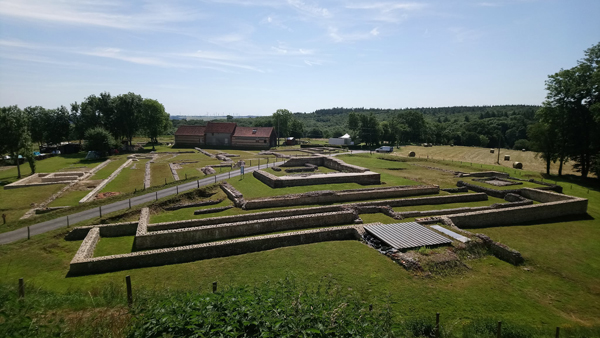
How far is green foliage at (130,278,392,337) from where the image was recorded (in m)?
6.54

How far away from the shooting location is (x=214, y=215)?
22047mm

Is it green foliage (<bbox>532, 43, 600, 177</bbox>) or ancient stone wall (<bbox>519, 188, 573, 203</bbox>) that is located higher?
green foliage (<bbox>532, 43, 600, 177</bbox>)

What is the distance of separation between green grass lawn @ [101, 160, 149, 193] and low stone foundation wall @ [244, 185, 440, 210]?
14170mm

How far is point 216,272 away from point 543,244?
65.3ft

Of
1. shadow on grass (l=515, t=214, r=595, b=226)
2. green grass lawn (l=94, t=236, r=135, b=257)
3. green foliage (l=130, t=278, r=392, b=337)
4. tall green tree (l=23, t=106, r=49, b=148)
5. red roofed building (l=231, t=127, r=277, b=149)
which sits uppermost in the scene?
tall green tree (l=23, t=106, r=49, b=148)

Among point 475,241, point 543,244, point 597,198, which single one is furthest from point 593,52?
point 475,241

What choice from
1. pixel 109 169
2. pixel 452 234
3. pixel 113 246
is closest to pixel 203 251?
pixel 113 246

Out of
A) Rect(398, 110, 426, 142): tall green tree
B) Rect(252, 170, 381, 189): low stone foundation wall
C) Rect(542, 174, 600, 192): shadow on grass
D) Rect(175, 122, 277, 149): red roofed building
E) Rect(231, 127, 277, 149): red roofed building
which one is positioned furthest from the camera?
Rect(398, 110, 426, 142): tall green tree

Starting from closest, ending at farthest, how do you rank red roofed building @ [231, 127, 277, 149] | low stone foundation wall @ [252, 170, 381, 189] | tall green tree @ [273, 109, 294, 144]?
1. low stone foundation wall @ [252, 170, 381, 189]
2. red roofed building @ [231, 127, 277, 149]
3. tall green tree @ [273, 109, 294, 144]

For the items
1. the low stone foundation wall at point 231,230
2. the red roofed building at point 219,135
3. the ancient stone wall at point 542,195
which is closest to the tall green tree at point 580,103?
the ancient stone wall at point 542,195

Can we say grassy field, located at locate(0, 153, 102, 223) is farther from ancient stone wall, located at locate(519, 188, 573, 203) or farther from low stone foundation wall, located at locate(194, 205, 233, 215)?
ancient stone wall, located at locate(519, 188, 573, 203)

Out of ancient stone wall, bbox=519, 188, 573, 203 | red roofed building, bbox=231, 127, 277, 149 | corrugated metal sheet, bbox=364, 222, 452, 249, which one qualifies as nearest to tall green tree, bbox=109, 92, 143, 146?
red roofed building, bbox=231, 127, 277, 149

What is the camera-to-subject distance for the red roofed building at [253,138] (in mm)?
71062

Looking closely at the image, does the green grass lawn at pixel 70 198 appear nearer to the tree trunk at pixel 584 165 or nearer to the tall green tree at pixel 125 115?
the tall green tree at pixel 125 115
